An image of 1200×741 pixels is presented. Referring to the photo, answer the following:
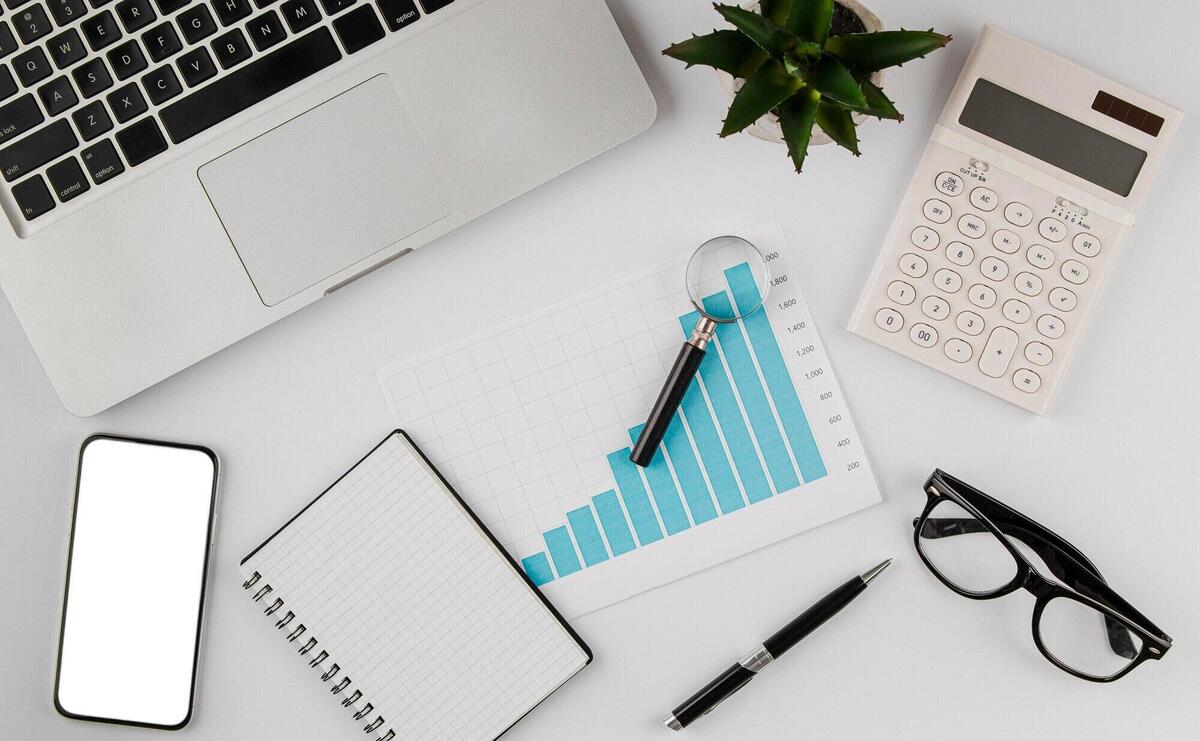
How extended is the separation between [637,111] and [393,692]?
0.56 metres

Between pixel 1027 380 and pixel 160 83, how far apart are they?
77 centimetres

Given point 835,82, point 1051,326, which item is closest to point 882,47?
point 835,82

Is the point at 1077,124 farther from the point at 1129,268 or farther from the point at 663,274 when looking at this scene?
the point at 663,274

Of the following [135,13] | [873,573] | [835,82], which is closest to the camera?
[835,82]

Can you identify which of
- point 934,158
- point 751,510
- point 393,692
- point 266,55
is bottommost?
point 393,692

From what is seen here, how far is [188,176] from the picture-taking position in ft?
2.34

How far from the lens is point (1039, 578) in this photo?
2.54 ft

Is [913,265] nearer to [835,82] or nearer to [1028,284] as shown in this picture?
[1028,284]

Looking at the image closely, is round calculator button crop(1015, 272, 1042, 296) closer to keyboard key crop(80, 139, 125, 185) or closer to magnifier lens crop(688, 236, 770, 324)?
magnifier lens crop(688, 236, 770, 324)

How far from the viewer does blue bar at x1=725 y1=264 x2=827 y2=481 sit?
80 centimetres

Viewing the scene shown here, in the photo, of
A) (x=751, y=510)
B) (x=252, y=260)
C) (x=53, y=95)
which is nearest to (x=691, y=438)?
(x=751, y=510)

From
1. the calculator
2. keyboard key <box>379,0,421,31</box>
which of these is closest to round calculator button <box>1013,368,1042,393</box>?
the calculator

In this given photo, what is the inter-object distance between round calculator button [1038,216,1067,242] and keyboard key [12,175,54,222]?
2.75 ft

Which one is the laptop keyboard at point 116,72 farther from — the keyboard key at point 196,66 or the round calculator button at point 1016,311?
the round calculator button at point 1016,311
